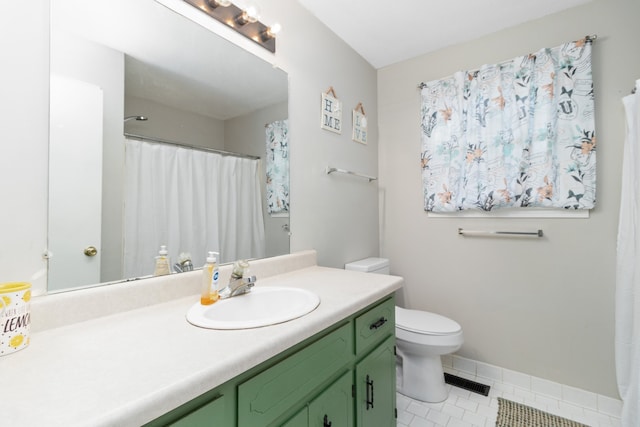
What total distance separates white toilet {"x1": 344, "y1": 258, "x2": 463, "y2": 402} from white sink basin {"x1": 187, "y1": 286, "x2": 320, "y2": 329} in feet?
3.17

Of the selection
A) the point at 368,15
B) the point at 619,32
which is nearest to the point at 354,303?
the point at 368,15

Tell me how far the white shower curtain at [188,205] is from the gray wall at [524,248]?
1.40 m

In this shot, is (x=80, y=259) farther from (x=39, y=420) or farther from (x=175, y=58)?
(x=175, y=58)

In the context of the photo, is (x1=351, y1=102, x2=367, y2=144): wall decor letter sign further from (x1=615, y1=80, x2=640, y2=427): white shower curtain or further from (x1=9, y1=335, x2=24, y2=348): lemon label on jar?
(x1=9, y1=335, x2=24, y2=348): lemon label on jar

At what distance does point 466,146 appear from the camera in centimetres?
208

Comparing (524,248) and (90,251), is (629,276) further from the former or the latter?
(90,251)

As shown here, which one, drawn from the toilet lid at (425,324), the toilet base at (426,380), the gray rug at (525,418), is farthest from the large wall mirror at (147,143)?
the gray rug at (525,418)

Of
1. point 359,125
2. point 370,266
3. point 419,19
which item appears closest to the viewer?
point 419,19

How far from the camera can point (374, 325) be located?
1217 millimetres

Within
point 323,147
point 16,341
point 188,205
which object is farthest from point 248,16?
point 16,341

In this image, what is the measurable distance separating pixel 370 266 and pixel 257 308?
1.11m

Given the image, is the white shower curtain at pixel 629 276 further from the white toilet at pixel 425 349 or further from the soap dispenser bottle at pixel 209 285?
the soap dispenser bottle at pixel 209 285

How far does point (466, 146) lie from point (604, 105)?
74 centimetres

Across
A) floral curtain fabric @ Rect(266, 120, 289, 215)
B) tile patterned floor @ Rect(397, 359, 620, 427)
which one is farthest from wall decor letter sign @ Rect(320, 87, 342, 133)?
tile patterned floor @ Rect(397, 359, 620, 427)
